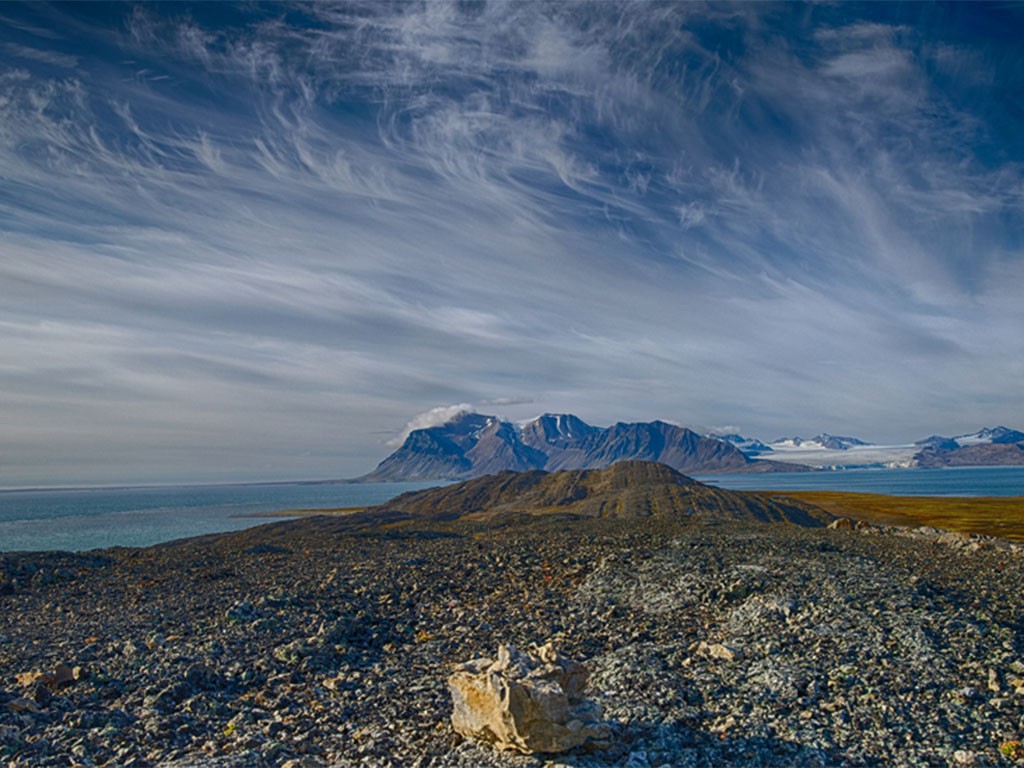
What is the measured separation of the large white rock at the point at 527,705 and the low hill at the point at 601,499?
78.9m

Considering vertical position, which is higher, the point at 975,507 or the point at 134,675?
the point at 134,675

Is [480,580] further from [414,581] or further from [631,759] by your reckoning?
[631,759]

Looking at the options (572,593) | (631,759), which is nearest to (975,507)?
(572,593)

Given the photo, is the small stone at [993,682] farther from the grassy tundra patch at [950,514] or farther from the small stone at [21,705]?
the grassy tundra patch at [950,514]

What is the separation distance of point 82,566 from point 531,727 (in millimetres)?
37255

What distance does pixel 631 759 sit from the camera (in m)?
12.8

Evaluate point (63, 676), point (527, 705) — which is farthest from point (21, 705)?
point (527, 705)

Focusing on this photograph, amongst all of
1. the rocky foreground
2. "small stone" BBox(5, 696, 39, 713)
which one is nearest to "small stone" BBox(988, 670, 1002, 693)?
the rocky foreground

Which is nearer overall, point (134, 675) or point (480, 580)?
point (134, 675)

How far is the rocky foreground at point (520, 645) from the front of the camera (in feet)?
44.1

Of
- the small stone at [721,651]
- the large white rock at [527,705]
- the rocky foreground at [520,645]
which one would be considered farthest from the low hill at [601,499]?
the large white rock at [527,705]

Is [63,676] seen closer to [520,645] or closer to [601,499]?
[520,645]

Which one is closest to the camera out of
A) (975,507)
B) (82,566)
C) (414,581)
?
(414,581)

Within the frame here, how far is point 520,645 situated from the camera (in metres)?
20.8
